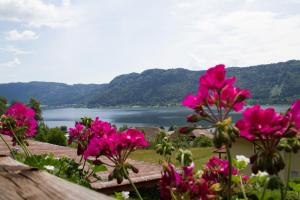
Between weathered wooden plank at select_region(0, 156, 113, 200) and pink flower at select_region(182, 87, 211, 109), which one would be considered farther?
pink flower at select_region(182, 87, 211, 109)

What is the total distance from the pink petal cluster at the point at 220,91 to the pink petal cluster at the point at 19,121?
1.97 m


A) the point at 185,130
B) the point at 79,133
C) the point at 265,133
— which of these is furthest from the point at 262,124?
the point at 79,133

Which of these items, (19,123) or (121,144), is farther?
(19,123)

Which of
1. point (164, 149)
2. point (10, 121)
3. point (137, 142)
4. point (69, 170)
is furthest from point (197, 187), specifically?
point (10, 121)

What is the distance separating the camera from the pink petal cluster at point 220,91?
1.25m

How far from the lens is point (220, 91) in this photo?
4.14ft

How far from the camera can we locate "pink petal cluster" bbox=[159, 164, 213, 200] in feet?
4.11

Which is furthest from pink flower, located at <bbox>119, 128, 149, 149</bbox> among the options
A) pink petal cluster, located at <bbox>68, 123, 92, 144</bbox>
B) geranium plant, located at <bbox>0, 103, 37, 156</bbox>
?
geranium plant, located at <bbox>0, 103, 37, 156</bbox>

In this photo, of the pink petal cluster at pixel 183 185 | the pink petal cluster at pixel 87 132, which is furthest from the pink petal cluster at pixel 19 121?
the pink petal cluster at pixel 183 185

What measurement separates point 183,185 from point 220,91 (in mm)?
285

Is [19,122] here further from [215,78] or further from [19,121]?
[215,78]

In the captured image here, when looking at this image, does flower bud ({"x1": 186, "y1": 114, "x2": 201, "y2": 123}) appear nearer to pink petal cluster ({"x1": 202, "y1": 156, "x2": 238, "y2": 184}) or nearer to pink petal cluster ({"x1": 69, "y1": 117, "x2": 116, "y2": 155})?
pink petal cluster ({"x1": 202, "y1": 156, "x2": 238, "y2": 184})

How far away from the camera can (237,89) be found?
1.30 m

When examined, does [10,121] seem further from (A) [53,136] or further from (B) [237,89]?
(A) [53,136]
